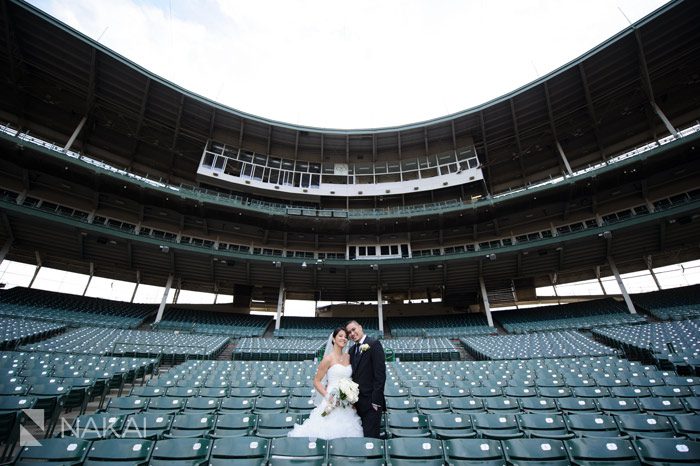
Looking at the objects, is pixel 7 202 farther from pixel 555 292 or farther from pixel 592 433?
pixel 555 292

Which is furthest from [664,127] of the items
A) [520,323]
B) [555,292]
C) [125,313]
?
[125,313]

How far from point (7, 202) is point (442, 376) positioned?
1130 inches

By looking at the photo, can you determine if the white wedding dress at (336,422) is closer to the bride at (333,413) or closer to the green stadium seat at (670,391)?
the bride at (333,413)

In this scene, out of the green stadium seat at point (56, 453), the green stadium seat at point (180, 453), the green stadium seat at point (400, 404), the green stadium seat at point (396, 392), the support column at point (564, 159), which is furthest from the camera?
the support column at point (564, 159)

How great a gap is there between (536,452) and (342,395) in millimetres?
2849

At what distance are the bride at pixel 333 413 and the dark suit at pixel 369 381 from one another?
0.14 meters

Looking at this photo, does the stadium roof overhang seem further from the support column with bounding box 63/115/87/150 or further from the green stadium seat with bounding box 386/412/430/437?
the green stadium seat with bounding box 386/412/430/437

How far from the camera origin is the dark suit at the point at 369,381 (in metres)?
3.98

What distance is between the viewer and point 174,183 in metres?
30.7

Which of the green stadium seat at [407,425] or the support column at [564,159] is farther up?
the support column at [564,159]

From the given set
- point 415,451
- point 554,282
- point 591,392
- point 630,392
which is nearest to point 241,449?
point 415,451

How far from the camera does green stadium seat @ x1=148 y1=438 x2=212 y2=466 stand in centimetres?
386

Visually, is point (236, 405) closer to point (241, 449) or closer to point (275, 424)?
point (275, 424)

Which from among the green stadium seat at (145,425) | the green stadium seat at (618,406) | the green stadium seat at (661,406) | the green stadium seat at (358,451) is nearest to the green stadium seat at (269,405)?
the green stadium seat at (145,425)
